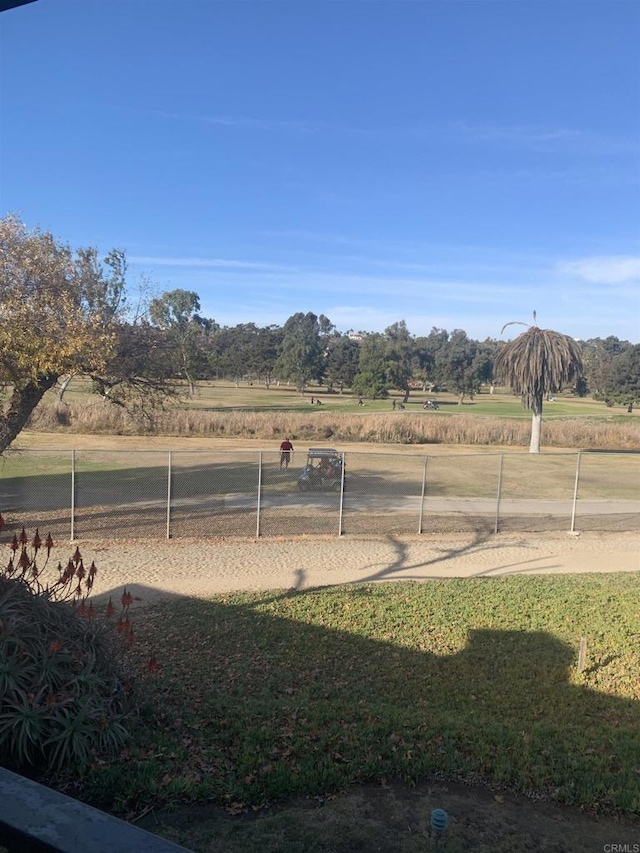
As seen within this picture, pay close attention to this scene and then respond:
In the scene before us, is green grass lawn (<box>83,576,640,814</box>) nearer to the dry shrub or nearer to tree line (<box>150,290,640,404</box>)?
the dry shrub

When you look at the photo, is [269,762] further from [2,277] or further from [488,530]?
[488,530]

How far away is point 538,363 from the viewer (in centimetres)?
3256

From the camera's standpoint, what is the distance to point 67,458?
2620 centimetres

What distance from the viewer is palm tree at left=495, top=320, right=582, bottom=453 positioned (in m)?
32.5

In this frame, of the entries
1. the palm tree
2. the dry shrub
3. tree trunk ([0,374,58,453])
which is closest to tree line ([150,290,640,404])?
the dry shrub

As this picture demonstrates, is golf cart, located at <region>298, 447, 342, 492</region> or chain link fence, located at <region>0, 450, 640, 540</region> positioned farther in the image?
golf cart, located at <region>298, 447, 342, 492</region>

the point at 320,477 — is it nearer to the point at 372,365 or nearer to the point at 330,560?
the point at 330,560

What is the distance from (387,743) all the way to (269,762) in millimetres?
901

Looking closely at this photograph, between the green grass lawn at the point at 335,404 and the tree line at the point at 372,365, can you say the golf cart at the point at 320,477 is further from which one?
the tree line at the point at 372,365

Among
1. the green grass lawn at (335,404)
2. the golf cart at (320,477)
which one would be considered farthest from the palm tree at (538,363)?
the golf cart at (320,477)

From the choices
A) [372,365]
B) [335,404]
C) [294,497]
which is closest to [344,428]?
[294,497]
